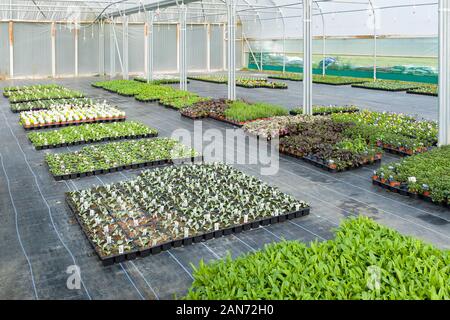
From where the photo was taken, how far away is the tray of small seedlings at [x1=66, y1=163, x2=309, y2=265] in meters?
6.33

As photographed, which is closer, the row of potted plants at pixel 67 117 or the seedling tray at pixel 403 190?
the seedling tray at pixel 403 190

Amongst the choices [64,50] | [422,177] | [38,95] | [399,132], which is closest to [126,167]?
[422,177]

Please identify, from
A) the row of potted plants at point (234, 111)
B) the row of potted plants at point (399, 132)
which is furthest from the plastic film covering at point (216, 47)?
the row of potted plants at point (399, 132)

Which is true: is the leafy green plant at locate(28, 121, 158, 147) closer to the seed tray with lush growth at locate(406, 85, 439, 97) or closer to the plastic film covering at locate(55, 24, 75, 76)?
the seed tray with lush growth at locate(406, 85, 439, 97)

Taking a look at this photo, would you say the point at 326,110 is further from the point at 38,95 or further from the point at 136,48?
the point at 136,48

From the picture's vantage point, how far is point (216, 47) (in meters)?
39.5

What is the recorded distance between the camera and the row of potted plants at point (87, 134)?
1217 centimetres

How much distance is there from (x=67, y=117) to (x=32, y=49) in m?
20.2

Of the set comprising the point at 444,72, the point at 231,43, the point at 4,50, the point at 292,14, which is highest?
the point at 292,14

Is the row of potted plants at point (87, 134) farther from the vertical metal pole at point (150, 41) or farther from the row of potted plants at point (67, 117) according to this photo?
the vertical metal pole at point (150, 41)

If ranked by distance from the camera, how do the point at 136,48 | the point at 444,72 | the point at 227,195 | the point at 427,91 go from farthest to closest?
the point at 136,48, the point at 427,91, the point at 444,72, the point at 227,195

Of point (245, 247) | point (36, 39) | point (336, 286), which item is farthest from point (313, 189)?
point (36, 39)

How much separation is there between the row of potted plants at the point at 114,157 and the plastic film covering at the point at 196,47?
2748 cm
